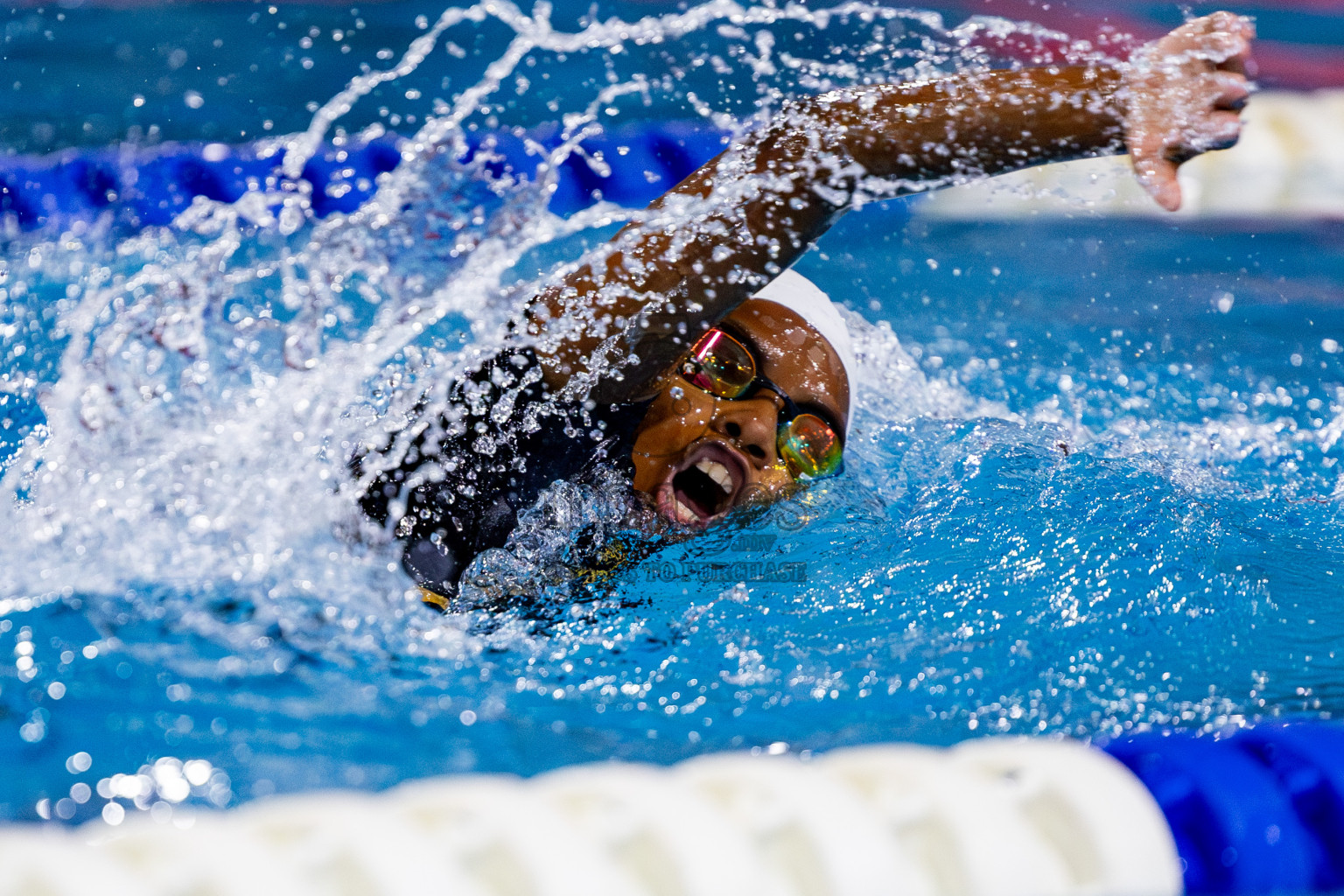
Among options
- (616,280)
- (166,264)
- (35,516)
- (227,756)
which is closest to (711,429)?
(616,280)

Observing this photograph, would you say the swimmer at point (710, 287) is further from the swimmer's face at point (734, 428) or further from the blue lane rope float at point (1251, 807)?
the blue lane rope float at point (1251, 807)

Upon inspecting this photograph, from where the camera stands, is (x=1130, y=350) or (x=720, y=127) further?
(x=720, y=127)

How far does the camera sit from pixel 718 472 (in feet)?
5.82

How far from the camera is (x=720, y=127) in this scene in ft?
11.2

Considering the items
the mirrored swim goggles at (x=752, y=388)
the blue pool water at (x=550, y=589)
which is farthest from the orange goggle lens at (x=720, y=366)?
the blue pool water at (x=550, y=589)

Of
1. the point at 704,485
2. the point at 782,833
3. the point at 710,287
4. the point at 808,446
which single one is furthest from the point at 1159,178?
the point at 782,833

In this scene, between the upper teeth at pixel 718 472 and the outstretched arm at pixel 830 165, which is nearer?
the outstretched arm at pixel 830 165

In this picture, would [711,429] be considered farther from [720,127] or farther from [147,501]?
[720,127]

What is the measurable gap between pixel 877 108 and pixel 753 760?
90 cm

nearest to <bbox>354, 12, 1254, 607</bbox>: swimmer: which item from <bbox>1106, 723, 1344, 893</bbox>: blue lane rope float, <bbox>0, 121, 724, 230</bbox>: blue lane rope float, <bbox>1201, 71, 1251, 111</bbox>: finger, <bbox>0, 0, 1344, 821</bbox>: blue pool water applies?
<bbox>1201, 71, 1251, 111</bbox>: finger

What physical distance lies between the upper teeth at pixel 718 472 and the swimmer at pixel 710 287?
0.03 ft

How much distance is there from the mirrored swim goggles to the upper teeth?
9 centimetres

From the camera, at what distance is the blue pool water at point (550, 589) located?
1.18 metres

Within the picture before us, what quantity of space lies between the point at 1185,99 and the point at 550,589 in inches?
41.2
